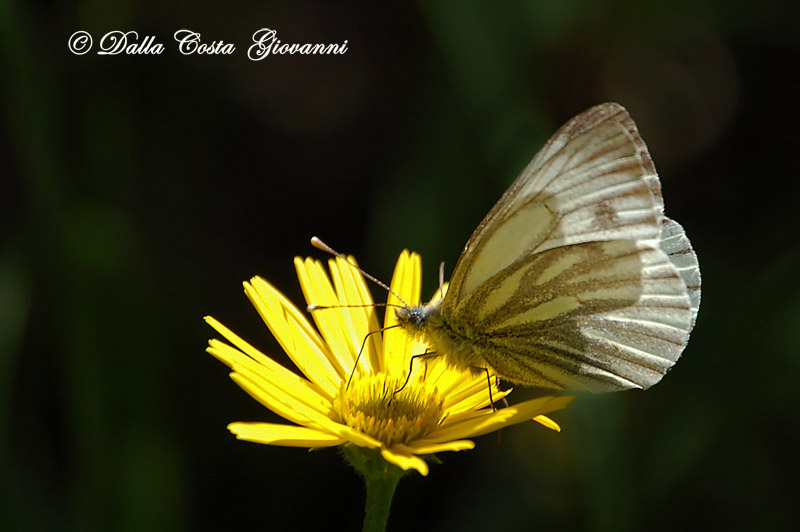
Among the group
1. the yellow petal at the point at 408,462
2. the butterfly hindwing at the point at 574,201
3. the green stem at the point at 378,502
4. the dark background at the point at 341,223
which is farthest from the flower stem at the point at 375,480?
the dark background at the point at 341,223

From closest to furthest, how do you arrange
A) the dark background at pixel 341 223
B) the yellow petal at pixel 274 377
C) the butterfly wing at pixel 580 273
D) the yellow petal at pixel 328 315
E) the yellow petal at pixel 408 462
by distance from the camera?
1. the yellow petal at pixel 408 462
2. the yellow petal at pixel 274 377
3. the butterfly wing at pixel 580 273
4. the yellow petal at pixel 328 315
5. the dark background at pixel 341 223

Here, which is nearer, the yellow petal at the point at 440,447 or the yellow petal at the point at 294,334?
the yellow petal at the point at 440,447

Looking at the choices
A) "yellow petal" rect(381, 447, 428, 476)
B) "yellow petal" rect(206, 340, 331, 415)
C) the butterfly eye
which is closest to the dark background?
"yellow petal" rect(206, 340, 331, 415)

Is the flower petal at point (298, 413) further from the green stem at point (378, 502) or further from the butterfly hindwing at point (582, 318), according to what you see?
the butterfly hindwing at point (582, 318)

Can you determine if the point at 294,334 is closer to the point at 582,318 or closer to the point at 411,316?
the point at 411,316

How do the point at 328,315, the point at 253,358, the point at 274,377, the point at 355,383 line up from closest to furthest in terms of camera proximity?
the point at 274,377 < the point at 253,358 < the point at 355,383 < the point at 328,315

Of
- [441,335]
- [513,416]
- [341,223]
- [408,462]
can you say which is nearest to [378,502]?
[408,462]

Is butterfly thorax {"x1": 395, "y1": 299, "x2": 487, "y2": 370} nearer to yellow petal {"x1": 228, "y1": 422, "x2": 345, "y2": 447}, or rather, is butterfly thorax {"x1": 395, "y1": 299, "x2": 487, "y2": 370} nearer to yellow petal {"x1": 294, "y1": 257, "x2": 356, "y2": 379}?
yellow petal {"x1": 294, "y1": 257, "x2": 356, "y2": 379}
